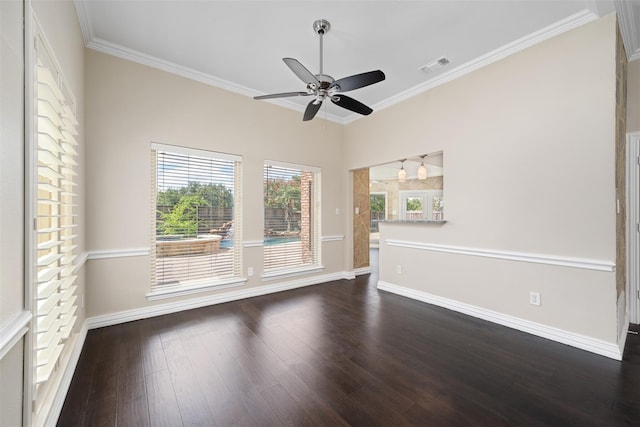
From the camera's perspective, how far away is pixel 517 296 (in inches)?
115

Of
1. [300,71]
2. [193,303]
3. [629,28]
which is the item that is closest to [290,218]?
[193,303]

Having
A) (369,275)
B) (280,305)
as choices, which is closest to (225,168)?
(280,305)

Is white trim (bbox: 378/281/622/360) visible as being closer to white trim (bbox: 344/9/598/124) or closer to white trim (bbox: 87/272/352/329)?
white trim (bbox: 87/272/352/329)

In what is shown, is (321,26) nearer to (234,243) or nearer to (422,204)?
(234,243)

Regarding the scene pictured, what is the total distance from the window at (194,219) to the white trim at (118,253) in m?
0.13

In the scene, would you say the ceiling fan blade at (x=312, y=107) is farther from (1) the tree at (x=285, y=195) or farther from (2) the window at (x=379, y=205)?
(2) the window at (x=379, y=205)

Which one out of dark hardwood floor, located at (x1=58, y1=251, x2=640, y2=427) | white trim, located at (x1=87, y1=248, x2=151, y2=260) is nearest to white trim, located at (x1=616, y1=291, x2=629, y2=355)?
dark hardwood floor, located at (x1=58, y1=251, x2=640, y2=427)

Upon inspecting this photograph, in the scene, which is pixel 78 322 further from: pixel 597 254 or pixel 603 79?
pixel 603 79

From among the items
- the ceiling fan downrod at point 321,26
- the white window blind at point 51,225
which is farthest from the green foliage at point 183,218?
the ceiling fan downrod at point 321,26

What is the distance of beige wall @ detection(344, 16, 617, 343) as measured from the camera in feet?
7.98

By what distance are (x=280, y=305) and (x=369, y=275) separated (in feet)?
7.88

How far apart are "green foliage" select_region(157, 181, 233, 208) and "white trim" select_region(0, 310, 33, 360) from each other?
2.35 meters

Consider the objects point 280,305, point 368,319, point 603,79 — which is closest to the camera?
point 603,79

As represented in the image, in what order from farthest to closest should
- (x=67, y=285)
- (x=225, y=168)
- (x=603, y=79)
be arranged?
(x=225, y=168)
(x=603, y=79)
(x=67, y=285)
